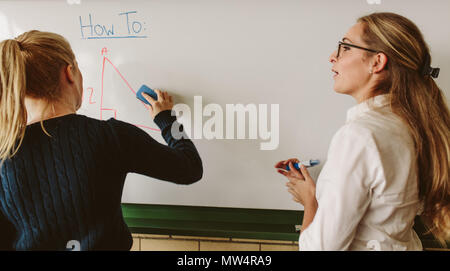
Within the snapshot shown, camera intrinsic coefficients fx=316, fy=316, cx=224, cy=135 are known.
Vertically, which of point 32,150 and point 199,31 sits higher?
point 199,31

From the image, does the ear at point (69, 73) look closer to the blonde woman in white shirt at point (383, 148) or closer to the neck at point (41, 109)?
the neck at point (41, 109)

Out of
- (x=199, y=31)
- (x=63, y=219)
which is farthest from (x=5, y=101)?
(x=199, y=31)

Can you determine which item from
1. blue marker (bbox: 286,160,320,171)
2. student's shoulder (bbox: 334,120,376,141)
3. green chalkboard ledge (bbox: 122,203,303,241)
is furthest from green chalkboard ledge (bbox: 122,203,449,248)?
student's shoulder (bbox: 334,120,376,141)

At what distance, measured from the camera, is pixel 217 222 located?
1020 millimetres

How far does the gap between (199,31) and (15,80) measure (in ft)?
1.66

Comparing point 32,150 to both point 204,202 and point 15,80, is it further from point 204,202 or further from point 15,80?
point 204,202

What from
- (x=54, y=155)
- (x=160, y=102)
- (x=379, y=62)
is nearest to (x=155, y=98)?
(x=160, y=102)

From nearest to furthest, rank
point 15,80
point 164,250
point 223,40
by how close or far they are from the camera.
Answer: point 15,80, point 223,40, point 164,250

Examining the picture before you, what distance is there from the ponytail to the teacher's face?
2.43 ft

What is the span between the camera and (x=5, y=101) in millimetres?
711

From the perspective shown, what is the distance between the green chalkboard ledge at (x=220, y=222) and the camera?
98 cm

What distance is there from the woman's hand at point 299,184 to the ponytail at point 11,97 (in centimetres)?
69

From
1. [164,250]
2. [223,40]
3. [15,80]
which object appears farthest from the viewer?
[164,250]
